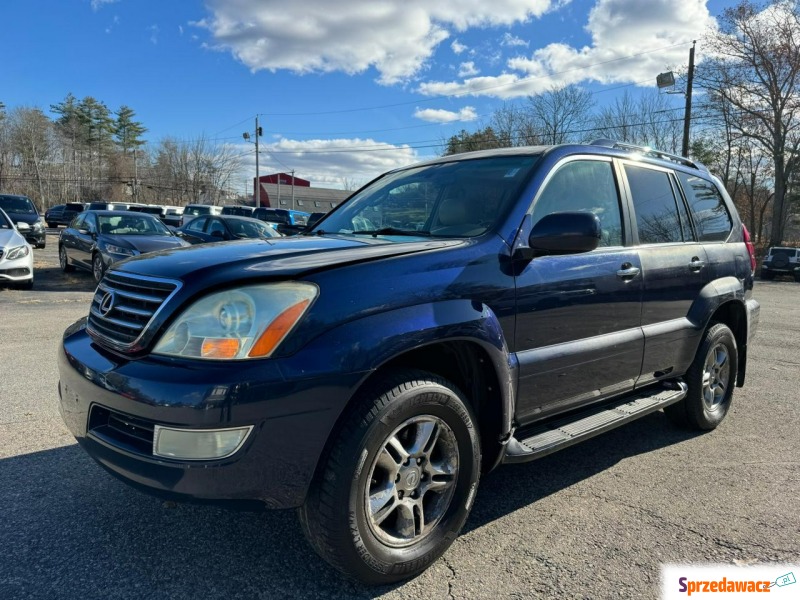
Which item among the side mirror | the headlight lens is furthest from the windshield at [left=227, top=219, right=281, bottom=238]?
the side mirror

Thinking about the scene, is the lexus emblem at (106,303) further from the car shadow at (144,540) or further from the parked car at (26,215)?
the parked car at (26,215)

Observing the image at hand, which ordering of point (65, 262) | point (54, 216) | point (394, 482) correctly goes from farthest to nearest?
1. point (54, 216)
2. point (65, 262)
3. point (394, 482)

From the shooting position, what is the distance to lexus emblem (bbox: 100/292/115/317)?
2.47 metres

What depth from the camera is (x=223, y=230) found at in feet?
43.6

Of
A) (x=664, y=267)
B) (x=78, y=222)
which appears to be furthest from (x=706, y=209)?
(x=78, y=222)

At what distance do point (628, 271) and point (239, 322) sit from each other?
2341 mm

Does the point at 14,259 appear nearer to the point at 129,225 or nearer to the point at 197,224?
the point at 129,225

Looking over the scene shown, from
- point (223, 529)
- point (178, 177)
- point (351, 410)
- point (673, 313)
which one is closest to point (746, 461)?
point (673, 313)

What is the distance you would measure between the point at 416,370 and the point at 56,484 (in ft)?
7.28

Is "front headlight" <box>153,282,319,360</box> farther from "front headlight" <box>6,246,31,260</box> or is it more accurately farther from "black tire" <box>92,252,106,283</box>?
"black tire" <box>92,252,106,283</box>

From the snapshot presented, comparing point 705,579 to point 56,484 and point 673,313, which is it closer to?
point 673,313

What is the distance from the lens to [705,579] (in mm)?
2467

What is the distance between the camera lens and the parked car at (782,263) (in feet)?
86.4

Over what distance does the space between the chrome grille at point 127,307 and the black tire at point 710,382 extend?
3.66 meters
